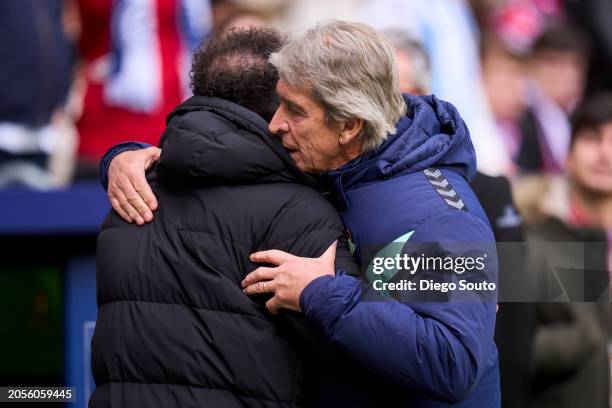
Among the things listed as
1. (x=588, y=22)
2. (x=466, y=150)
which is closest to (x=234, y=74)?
(x=466, y=150)

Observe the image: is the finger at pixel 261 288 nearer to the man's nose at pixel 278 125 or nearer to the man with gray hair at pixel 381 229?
the man with gray hair at pixel 381 229

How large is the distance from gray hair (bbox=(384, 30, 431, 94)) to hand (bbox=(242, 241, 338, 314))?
203 centimetres

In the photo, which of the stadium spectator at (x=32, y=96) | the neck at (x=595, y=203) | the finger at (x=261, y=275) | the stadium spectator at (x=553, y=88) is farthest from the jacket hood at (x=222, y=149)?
the stadium spectator at (x=553, y=88)

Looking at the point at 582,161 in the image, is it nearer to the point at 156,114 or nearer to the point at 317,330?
the point at 156,114

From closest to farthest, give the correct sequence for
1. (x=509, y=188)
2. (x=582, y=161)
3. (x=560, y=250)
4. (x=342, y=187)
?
(x=342, y=187) → (x=509, y=188) → (x=560, y=250) → (x=582, y=161)

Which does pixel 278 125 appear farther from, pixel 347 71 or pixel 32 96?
pixel 32 96

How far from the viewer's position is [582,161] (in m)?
5.68

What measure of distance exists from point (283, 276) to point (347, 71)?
502mm

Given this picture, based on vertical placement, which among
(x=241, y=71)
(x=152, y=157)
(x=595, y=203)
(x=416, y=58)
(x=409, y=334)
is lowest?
(x=595, y=203)

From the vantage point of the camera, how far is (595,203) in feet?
18.7

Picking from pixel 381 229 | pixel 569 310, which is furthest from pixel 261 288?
pixel 569 310

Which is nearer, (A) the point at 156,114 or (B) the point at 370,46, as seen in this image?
(B) the point at 370,46

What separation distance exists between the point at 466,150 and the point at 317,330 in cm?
60

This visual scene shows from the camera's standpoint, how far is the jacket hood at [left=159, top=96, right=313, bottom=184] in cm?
274
